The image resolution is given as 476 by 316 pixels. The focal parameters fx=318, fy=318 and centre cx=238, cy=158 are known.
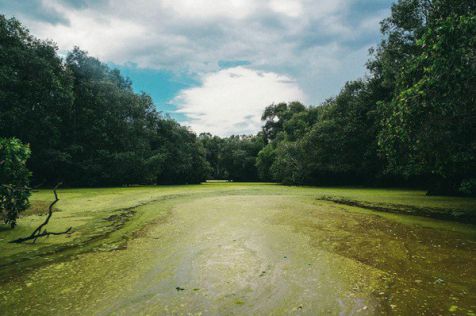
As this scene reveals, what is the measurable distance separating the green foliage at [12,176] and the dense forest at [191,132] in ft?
32.2

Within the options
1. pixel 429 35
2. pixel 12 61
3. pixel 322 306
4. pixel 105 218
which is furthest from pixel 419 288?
pixel 12 61

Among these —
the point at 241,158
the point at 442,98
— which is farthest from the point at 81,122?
the point at 241,158

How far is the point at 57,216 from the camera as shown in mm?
9391

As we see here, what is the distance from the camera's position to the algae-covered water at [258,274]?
339 centimetres

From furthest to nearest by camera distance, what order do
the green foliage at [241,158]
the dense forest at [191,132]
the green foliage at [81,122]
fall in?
the green foliage at [241,158] < the green foliage at [81,122] < the dense forest at [191,132]

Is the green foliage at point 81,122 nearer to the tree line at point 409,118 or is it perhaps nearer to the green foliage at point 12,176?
the tree line at point 409,118

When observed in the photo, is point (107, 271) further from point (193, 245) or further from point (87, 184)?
point (87, 184)

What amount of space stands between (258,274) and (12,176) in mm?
5958

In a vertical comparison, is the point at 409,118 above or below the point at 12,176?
above

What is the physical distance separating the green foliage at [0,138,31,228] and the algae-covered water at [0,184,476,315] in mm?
1686

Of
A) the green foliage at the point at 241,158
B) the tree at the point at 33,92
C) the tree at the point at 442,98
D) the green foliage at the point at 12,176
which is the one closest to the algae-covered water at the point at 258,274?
the green foliage at the point at 12,176

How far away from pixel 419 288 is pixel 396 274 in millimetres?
538

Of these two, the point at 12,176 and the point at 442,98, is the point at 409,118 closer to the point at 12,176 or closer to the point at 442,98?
the point at 442,98

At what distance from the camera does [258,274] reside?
4.43m
